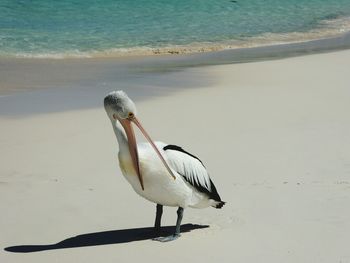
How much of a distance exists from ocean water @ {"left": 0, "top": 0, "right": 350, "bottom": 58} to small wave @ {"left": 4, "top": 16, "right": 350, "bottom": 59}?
0.02m

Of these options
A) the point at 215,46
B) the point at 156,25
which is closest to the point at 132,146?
the point at 215,46

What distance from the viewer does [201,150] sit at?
246 inches

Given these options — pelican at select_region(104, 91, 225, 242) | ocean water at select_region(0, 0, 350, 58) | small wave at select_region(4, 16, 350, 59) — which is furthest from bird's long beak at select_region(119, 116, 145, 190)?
ocean water at select_region(0, 0, 350, 58)

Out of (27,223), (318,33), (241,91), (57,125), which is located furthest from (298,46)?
(27,223)

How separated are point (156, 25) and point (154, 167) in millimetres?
16055

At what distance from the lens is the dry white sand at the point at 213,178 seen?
4027 millimetres

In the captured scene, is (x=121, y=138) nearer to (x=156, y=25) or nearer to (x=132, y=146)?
(x=132, y=146)

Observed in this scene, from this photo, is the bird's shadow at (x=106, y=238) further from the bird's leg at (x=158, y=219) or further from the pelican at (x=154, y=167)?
the pelican at (x=154, y=167)

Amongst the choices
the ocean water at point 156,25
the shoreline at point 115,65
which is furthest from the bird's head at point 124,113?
the ocean water at point 156,25

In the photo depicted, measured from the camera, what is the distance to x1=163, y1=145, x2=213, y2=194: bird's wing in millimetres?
4141

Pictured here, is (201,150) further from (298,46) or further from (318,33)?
(318,33)

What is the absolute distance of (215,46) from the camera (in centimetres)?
1562

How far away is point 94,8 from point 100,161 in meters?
18.7

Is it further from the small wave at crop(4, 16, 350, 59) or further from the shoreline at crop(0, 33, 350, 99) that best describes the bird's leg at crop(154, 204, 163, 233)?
the small wave at crop(4, 16, 350, 59)
